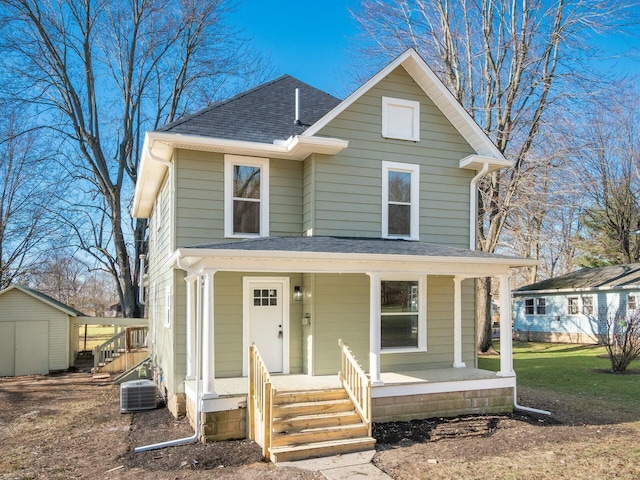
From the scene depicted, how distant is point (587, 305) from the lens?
23141 millimetres

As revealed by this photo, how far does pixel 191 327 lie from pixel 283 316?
1772mm

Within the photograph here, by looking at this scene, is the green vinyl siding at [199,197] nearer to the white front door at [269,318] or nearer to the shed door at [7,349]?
the white front door at [269,318]

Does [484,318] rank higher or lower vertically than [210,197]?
lower

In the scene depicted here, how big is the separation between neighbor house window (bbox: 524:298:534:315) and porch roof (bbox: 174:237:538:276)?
18906 mm

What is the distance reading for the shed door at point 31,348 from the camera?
1781cm

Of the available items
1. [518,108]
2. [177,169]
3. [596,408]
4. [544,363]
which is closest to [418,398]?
[596,408]

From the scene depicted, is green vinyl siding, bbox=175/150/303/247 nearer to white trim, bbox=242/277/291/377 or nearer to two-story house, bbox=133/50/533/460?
two-story house, bbox=133/50/533/460

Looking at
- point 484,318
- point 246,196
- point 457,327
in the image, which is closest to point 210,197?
point 246,196

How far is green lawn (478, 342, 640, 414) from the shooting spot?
1045 cm

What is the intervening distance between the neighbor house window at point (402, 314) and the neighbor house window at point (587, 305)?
16775 millimetres

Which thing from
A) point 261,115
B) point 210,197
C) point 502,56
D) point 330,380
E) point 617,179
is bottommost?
point 330,380

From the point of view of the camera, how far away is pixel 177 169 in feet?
29.4

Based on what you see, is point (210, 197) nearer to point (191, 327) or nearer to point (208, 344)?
point (191, 327)

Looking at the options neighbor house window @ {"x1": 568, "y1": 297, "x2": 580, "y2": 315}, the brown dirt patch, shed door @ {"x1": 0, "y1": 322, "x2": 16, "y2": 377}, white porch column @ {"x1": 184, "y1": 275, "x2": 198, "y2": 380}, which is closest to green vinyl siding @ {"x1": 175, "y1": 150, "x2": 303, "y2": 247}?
white porch column @ {"x1": 184, "y1": 275, "x2": 198, "y2": 380}
